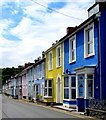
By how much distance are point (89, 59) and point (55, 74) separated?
1025 cm

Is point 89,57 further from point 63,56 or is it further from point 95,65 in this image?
point 63,56

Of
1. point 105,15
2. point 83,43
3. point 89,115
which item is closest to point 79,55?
point 83,43

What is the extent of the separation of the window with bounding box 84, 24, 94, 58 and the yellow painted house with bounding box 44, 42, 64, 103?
6602 mm

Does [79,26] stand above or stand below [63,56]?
above

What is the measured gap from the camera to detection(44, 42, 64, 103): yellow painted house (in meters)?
28.2

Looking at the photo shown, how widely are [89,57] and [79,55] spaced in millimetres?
2163

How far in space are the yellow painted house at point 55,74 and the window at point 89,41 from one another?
6602mm

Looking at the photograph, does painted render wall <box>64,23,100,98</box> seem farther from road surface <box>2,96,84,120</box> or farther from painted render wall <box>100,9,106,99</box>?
road surface <box>2,96,84,120</box>

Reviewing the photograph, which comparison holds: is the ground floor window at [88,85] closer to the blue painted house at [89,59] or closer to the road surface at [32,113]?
the blue painted house at [89,59]

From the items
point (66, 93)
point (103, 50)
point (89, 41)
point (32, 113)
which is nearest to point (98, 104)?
point (103, 50)

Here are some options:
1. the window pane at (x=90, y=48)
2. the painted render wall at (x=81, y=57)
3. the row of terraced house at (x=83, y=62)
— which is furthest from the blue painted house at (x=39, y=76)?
the window pane at (x=90, y=48)

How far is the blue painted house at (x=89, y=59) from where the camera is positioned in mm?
18759

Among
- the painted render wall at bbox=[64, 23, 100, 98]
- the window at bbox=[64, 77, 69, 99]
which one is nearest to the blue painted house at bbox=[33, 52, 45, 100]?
the painted render wall at bbox=[64, 23, 100, 98]

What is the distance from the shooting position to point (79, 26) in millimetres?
21750
